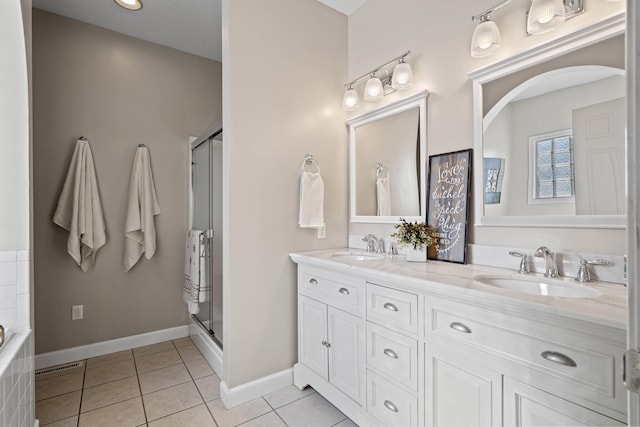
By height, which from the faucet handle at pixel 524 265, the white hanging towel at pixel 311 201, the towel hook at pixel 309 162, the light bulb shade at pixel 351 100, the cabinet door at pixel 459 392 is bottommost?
the cabinet door at pixel 459 392

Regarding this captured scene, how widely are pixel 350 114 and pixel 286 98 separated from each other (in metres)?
0.58

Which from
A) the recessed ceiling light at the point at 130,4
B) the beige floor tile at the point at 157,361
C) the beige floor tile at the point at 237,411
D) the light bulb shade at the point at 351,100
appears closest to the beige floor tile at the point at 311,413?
the beige floor tile at the point at 237,411

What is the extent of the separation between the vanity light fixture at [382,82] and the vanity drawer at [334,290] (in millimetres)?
1268

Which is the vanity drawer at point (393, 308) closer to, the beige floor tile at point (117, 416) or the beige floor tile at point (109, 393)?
the beige floor tile at point (117, 416)

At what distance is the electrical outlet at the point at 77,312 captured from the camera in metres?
2.53

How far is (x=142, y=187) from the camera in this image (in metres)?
2.76

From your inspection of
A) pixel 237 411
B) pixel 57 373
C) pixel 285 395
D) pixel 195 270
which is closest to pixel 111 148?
pixel 195 270

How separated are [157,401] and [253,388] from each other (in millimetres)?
599

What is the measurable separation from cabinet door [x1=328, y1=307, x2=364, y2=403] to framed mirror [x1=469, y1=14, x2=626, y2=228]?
0.88 metres

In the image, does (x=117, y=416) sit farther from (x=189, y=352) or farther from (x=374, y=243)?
(x=374, y=243)

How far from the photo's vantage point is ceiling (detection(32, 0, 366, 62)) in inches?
94.5

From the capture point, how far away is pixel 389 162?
2.24 m

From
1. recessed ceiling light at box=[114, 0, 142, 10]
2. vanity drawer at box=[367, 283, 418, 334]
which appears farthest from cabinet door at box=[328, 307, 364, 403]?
recessed ceiling light at box=[114, 0, 142, 10]

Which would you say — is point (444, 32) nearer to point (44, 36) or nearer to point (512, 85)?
point (512, 85)
